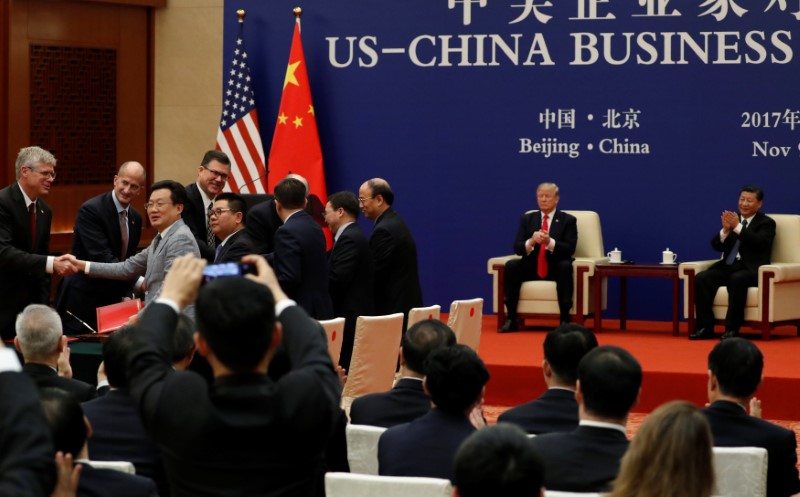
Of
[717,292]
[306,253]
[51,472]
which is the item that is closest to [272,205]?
[306,253]

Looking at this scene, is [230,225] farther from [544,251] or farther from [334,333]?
[544,251]

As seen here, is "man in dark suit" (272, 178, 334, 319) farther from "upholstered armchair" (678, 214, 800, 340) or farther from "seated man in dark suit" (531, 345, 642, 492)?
"seated man in dark suit" (531, 345, 642, 492)

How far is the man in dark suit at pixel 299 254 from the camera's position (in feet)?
25.0

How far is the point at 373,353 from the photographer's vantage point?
7449mm

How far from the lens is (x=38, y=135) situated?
1148cm

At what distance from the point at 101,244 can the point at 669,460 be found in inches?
216

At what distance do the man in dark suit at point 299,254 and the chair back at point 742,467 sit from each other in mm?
4045

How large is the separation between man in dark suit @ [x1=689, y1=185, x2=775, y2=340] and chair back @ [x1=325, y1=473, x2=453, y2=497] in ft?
23.2

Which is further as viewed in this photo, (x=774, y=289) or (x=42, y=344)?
(x=774, y=289)

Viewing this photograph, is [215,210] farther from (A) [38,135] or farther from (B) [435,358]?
(A) [38,135]

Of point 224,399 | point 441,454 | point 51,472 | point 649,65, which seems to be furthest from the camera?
point 649,65

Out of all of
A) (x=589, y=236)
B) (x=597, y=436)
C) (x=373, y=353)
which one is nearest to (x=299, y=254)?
(x=373, y=353)

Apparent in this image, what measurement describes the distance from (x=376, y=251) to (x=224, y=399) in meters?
6.65

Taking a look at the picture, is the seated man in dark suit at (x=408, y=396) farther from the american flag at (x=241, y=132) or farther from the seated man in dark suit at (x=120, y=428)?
the american flag at (x=241, y=132)
